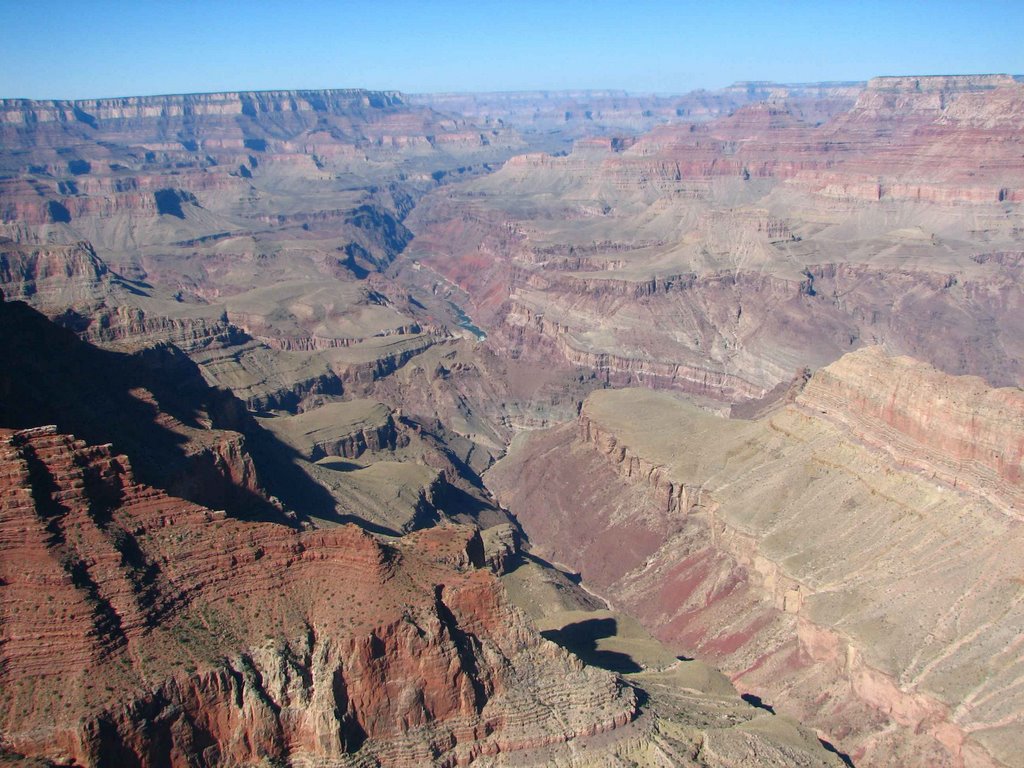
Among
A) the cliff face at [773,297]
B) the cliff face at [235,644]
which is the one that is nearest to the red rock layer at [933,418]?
the cliff face at [235,644]

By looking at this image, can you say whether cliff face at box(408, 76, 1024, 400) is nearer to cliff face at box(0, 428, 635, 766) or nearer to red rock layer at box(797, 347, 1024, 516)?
red rock layer at box(797, 347, 1024, 516)

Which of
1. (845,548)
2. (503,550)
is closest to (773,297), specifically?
(845,548)

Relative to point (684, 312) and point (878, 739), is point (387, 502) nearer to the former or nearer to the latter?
point (878, 739)

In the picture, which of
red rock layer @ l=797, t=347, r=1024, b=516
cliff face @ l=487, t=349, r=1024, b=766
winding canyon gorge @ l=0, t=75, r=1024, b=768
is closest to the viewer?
winding canyon gorge @ l=0, t=75, r=1024, b=768

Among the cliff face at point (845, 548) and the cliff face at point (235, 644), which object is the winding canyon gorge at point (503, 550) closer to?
the cliff face at point (235, 644)

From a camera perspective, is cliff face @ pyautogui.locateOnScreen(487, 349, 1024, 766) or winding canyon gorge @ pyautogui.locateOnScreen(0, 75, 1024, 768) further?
cliff face @ pyautogui.locateOnScreen(487, 349, 1024, 766)

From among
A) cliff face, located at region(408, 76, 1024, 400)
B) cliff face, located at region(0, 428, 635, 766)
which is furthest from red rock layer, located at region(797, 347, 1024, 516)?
cliff face, located at region(408, 76, 1024, 400)
